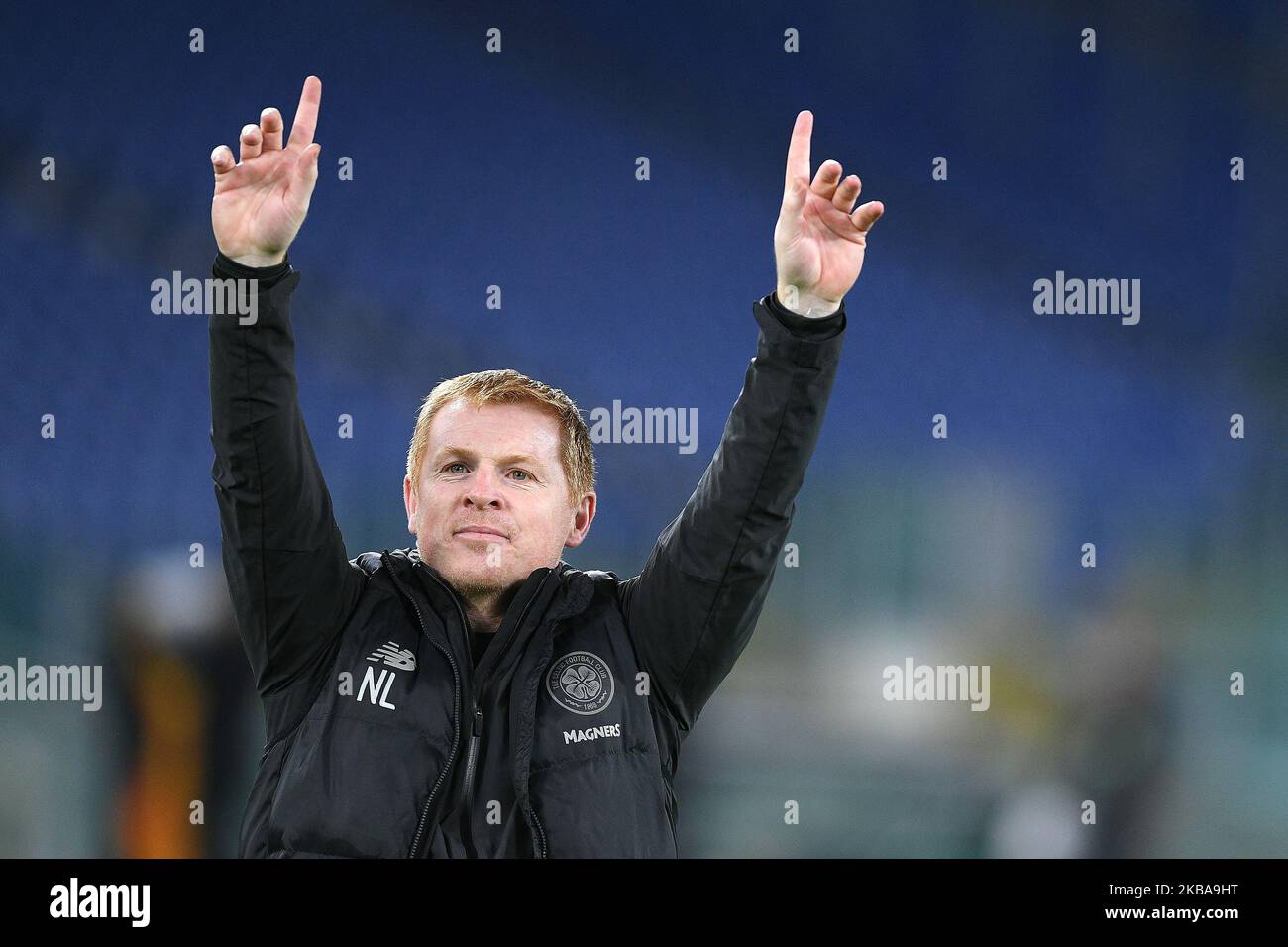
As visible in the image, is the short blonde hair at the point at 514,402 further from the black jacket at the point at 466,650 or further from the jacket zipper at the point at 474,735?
the jacket zipper at the point at 474,735

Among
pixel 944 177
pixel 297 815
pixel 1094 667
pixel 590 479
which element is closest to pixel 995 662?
pixel 1094 667

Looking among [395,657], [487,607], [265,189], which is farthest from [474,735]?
[265,189]

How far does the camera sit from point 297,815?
2.07 meters

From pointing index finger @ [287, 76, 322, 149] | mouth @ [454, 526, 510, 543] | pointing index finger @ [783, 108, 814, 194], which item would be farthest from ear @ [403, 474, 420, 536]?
pointing index finger @ [783, 108, 814, 194]

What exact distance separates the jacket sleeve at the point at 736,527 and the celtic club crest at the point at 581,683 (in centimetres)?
12

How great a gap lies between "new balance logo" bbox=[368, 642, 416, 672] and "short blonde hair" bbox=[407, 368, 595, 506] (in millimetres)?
374

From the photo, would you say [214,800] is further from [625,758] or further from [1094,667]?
[1094,667]

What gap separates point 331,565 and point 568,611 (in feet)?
1.41

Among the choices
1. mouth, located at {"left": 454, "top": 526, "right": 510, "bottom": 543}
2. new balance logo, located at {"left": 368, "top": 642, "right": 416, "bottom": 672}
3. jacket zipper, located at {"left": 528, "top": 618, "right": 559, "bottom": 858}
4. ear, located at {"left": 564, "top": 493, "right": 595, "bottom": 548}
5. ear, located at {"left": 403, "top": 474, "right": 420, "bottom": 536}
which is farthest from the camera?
ear, located at {"left": 564, "top": 493, "right": 595, "bottom": 548}

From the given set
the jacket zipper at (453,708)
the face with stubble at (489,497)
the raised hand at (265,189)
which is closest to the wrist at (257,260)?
the raised hand at (265,189)

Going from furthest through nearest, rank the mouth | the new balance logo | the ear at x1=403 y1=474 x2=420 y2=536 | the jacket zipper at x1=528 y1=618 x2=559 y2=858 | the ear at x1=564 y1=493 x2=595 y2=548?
the ear at x1=564 y1=493 x2=595 y2=548, the ear at x1=403 y1=474 x2=420 y2=536, the mouth, the new balance logo, the jacket zipper at x1=528 y1=618 x2=559 y2=858

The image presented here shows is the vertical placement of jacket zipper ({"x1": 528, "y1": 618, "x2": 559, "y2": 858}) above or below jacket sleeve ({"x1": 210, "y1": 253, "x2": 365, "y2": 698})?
below

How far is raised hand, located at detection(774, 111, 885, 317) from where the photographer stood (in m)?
2.24

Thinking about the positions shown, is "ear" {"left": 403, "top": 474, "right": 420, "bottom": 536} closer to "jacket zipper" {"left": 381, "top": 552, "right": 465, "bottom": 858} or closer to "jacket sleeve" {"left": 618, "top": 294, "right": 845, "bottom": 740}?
"jacket zipper" {"left": 381, "top": 552, "right": 465, "bottom": 858}
